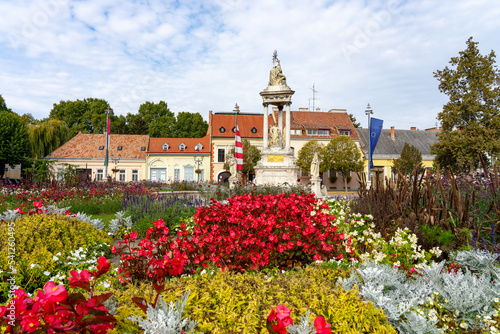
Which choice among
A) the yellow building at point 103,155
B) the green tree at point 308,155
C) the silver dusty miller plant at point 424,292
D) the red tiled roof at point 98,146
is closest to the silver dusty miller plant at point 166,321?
the silver dusty miller plant at point 424,292

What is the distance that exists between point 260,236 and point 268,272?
556mm

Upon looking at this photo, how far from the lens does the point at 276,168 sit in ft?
58.0

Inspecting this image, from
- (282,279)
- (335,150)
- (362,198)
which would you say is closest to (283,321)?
(282,279)

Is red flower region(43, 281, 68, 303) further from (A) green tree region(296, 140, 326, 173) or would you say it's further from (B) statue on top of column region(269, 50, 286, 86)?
(A) green tree region(296, 140, 326, 173)

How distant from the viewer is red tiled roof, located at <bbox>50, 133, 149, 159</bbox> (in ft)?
130

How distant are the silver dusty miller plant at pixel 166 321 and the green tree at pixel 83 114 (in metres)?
54.3

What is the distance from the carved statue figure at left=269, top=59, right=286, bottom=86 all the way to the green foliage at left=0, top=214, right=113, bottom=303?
1461cm

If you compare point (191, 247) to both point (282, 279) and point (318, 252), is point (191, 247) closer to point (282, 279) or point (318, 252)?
point (282, 279)

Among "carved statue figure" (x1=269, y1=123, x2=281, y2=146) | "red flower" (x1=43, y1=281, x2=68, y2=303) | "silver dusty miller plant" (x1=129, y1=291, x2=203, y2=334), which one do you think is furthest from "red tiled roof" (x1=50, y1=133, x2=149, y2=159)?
"red flower" (x1=43, y1=281, x2=68, y2=303)

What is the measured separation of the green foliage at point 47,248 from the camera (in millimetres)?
4027

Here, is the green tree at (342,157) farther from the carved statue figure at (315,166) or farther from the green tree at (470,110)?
the carved statue figure at (315,166)

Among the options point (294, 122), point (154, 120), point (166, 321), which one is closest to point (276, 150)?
point (166, 321)

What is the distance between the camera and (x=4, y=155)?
29188 millimetres

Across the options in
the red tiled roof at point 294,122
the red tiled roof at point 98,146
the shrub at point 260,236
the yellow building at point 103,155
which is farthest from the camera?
the red tiled roof at point 294,122
